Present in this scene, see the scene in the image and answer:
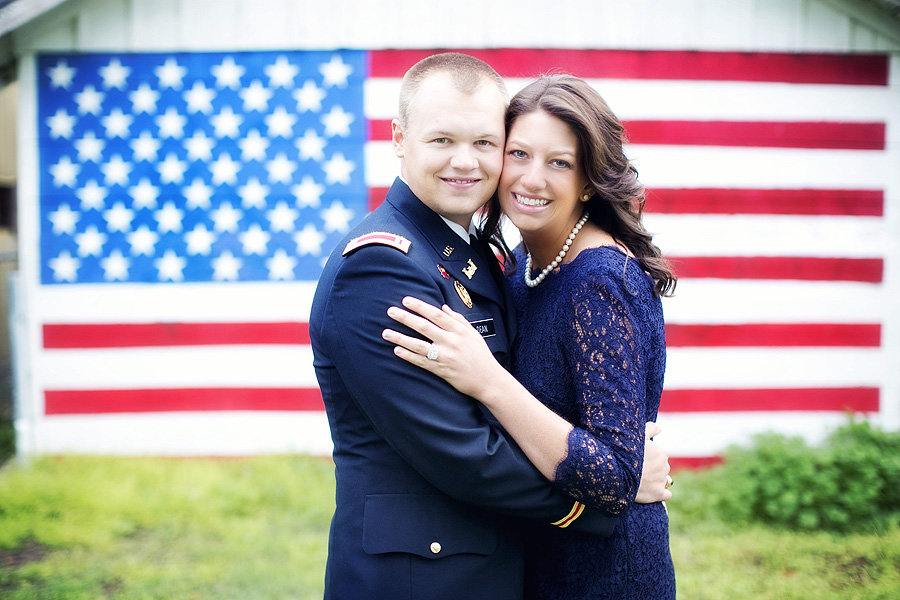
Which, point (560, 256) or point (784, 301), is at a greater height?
point (560, 256)

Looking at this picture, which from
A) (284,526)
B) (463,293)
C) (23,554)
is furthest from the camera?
(284,526)

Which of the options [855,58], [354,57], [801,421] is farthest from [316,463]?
[855,58]

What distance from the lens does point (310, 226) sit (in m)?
5.19

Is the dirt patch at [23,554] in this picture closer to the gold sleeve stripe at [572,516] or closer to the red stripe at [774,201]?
the red stripe at [774,201]

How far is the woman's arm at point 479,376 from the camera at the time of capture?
1706mm

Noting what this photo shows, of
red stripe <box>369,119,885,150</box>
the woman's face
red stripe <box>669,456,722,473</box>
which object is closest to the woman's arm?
the woman's face

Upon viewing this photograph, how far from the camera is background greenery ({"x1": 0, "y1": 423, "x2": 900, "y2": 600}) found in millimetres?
3932

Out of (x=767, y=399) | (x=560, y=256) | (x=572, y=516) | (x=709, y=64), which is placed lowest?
(x=767, y=399)

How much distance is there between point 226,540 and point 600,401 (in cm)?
341

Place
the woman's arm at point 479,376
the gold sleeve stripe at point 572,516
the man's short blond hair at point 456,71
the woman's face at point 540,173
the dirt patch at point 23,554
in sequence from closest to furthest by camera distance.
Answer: the woman's arm at point 479,376, the gold sleeve stripe at point 572,516, the man's short blond hair at point 456,71, the woman's face at point 540,173, the dirt patch at point 23,554

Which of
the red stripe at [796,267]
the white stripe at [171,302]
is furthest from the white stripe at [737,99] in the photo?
the white stripe at [171,302]

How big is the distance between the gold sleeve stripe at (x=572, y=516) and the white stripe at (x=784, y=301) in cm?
368

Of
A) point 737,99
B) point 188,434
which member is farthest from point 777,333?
point 188,434

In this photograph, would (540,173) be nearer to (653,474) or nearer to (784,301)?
(653,474)
